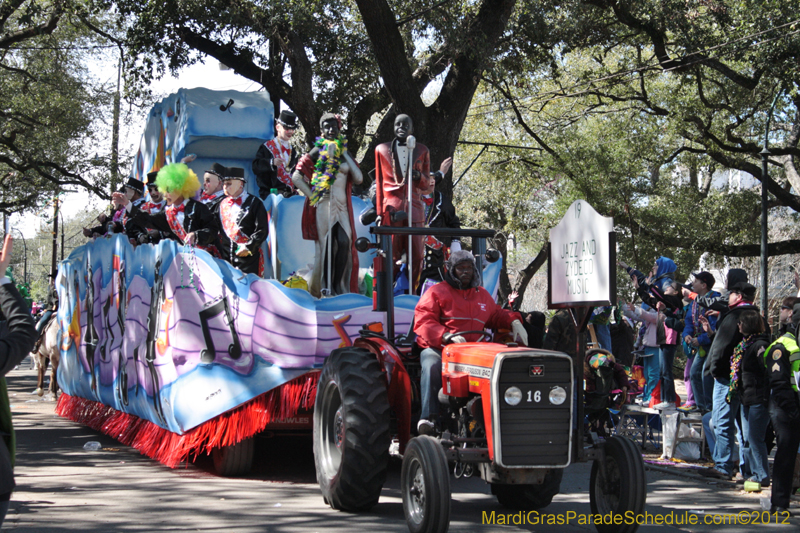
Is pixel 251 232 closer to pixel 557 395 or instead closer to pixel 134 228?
pixel 134 228

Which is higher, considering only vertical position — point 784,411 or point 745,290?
point 745,290

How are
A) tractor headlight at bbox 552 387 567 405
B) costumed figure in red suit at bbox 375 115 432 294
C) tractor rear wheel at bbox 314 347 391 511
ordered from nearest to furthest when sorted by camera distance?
tractor headlight at bbox 552 387 567 405
tractor rear wheel at bbox 314 347 391 511
costumed figure in red suit at bbox 375 115 432 294

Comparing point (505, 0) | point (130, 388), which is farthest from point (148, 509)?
point (505, 0)

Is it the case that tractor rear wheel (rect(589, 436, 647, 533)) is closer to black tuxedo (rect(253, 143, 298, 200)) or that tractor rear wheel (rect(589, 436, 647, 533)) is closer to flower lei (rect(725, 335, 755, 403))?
flower lei (rect(725, 335, 755, 403))

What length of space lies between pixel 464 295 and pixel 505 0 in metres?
10.5

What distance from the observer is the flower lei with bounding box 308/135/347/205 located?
917 centimetres

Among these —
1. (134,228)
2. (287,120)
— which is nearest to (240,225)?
(287,120)

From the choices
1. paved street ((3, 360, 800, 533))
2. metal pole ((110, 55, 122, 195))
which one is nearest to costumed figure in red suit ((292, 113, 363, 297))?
paved street ((3, 360, 800, 533))

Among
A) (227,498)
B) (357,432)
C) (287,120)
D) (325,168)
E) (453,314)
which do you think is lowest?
(227,498)

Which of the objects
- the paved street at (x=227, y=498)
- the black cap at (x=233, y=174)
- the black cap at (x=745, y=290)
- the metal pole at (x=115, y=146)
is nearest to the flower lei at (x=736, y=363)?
the black cap at (x=745, y=290)

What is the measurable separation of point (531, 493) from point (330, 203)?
4.03 metres

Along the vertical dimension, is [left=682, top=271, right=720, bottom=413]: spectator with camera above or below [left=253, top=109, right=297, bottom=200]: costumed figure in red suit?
below

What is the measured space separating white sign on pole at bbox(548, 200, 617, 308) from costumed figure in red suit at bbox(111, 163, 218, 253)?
14.4 feet

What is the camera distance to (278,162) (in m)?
11.2
